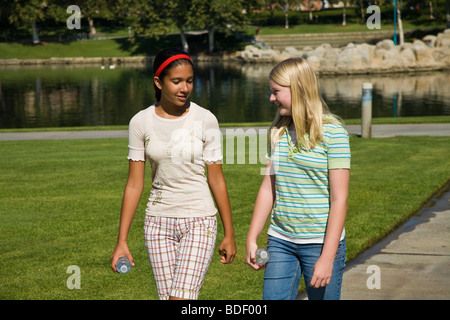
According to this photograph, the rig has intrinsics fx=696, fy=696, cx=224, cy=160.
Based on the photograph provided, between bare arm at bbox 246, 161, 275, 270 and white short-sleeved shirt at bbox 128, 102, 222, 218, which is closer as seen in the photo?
bare arm at bbox 246, 161, 275, 270

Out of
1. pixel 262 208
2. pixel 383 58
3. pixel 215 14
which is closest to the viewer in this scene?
pixel 262 208

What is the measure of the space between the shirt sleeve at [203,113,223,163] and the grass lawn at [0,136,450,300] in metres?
2.16

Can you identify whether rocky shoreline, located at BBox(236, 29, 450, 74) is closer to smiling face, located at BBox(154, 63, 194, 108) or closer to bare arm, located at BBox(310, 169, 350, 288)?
smiling face, located at BBox(154, 63, 194, 108)

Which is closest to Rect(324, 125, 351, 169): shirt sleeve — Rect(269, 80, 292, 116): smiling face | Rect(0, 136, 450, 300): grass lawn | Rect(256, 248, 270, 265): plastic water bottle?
Rect(269, 80, 292, 116): smiling face

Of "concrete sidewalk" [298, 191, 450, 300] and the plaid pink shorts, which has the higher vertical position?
the plaid pink shorts

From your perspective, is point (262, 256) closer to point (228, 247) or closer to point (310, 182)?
point (228, 247)

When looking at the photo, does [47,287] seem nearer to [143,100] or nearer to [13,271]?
[13,271]

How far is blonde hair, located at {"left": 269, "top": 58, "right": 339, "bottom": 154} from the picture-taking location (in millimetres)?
3705

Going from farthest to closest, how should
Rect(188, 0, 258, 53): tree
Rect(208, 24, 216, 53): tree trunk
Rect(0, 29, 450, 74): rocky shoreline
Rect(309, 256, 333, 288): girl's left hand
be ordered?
1. Rect(208, 24, 216, 53): tree trunk
2. Rect(188, 0, 258, 53): tree
3. Rect(0, 29, 450, 74): rocky shoreline
4. Rect(309, 256, 333, 288): girl's left hand

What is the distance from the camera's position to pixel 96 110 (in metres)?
30.0

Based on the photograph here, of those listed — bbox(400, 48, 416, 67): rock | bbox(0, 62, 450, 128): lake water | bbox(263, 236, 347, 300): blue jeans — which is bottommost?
bbox(0, 62, 450, 128): lake water

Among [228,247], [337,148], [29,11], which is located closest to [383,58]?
[29,11]

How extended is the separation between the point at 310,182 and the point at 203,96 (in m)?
31.6

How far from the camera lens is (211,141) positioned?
13.6 feet
